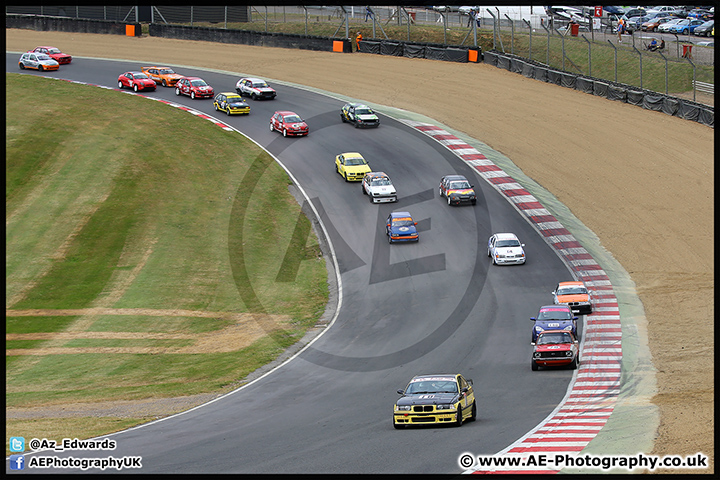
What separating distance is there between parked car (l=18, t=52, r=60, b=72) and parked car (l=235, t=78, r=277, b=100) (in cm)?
1716

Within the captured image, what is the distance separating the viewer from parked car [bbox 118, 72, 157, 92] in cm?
6100

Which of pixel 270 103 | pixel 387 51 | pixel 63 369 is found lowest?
pixel 63 369

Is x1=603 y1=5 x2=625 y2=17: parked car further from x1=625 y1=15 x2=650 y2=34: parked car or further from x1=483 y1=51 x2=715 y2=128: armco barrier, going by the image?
x1=483 y1=51 x2=715 y2=128: armco barrier

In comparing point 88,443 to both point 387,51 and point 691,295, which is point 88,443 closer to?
point 691,295

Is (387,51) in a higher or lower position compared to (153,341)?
higher

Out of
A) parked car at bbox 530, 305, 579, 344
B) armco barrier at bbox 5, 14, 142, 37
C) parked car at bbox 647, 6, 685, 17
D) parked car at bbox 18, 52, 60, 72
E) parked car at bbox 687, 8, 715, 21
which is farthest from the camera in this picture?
parked car at bbox 647, 6, 685, 17

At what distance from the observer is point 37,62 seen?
6575 centimetres

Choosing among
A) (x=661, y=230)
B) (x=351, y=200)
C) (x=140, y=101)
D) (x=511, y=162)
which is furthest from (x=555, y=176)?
(x=140, y=101)

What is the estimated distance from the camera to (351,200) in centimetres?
4419

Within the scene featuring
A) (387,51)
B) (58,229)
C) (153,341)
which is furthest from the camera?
(387,51)

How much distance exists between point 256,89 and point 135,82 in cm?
961

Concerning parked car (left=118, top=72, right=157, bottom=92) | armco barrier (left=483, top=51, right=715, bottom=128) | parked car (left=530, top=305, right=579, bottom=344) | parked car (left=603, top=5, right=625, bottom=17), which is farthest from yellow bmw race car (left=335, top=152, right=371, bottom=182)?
parked car (left=603, top=5, right=625, bottom=17)

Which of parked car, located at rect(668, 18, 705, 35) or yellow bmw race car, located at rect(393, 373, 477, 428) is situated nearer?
yellow bmw race car, located at rect(393, 373, 477, 428)

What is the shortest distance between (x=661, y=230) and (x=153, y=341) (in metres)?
24.0
